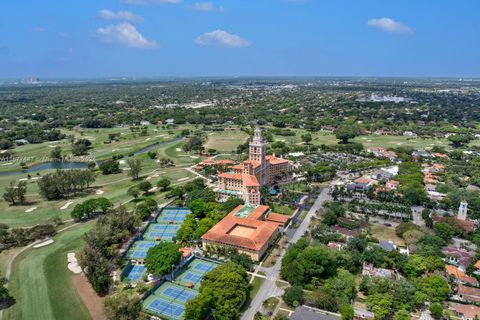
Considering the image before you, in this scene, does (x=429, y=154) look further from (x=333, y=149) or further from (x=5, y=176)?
(x=5, y=176)

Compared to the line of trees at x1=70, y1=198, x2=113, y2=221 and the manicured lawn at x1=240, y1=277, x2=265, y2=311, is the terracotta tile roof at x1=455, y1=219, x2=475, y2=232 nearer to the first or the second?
the manicured lawn at x1=240, y1=277, x2=265, y2=311

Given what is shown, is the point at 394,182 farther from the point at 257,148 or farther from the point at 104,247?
the point at 104,247

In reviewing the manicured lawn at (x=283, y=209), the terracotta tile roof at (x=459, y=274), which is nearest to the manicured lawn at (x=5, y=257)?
the manicured lawn at (x=283, y=209)

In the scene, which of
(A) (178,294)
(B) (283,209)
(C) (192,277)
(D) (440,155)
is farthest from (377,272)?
(D) (440,155)

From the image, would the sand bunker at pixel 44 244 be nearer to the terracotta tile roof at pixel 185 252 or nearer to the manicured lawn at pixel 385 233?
the terracotta tile roof at pixel 185 252

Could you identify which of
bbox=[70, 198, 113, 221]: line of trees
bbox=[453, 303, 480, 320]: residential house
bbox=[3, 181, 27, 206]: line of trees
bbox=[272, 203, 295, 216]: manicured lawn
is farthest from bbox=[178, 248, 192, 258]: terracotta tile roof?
bbox=[3, 181, 27, 206]: line of trees
